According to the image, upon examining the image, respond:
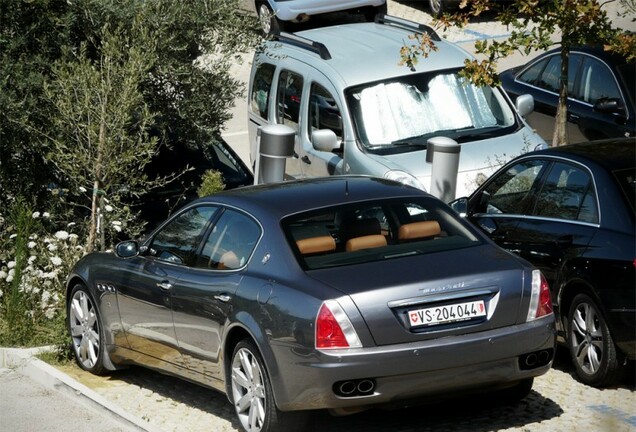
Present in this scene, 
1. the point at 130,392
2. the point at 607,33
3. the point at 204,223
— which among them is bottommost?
the point at 130,392

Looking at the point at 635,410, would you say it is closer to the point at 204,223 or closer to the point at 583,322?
the point at 583,322

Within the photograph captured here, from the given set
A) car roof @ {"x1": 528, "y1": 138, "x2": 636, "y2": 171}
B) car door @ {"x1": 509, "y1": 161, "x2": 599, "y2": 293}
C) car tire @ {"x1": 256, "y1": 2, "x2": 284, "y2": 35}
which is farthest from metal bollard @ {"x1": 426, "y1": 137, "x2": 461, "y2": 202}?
car tire @ {"x1": 256, "y1": 2, "x2": 284, "y2": 35}

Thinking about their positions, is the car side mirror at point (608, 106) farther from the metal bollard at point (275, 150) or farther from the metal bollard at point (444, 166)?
the metal bollard at point (275, 150)

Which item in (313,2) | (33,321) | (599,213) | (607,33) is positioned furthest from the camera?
(313,2)

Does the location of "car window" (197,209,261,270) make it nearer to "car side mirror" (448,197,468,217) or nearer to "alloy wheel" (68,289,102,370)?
"alloy wheel" (68,289,102,370)

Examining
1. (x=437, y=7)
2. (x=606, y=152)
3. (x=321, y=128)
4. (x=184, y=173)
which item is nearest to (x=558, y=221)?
(x=606, y=152)

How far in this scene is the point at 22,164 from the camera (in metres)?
13.2

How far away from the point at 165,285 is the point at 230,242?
2.20 feet

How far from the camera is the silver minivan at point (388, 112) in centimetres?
1287

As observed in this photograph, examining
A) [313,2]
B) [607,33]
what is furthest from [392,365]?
[313,2]

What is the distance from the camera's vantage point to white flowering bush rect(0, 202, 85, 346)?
1116cm

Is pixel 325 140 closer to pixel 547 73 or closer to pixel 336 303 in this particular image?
pixel 547 73

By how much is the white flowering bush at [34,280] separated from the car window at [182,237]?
66.5 inches

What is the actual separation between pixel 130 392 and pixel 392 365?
3084 millimetres
